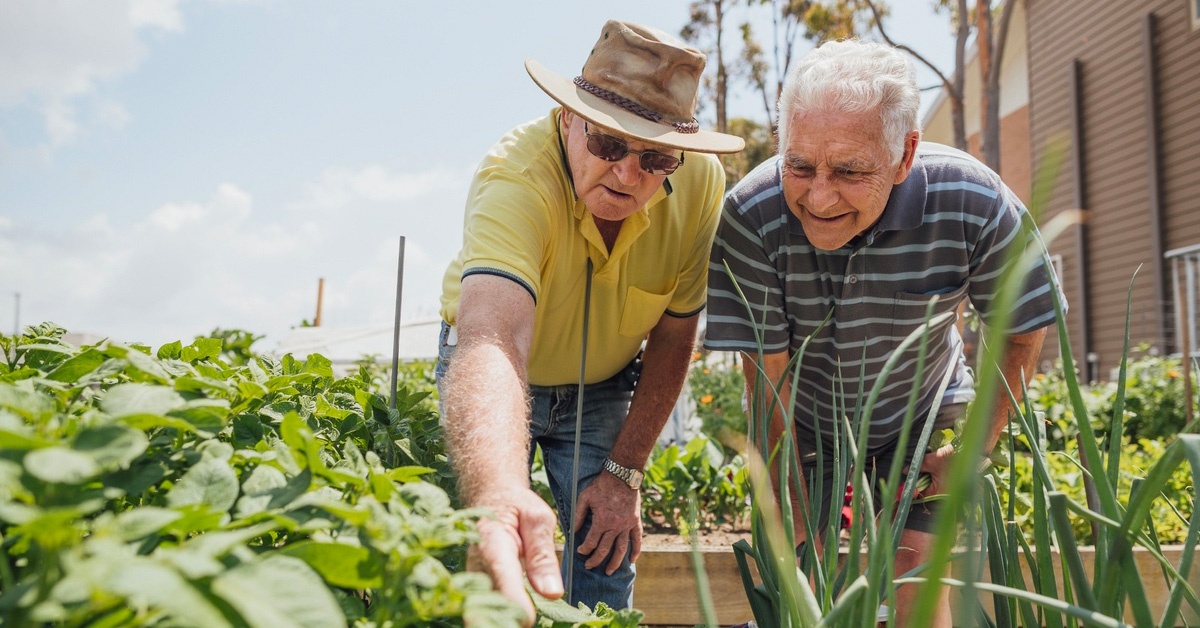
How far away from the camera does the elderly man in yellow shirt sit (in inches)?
64.2

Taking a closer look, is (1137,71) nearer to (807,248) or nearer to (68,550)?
(807,248)

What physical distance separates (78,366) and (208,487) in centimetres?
33

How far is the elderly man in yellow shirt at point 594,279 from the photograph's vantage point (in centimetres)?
163

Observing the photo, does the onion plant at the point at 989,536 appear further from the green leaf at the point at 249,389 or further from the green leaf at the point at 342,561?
the green leaf at the point at 249,389

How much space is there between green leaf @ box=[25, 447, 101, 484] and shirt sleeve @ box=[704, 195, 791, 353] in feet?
5.38

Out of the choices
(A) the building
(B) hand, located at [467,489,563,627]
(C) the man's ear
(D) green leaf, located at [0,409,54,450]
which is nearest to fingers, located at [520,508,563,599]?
(B) hand, located at [467,489,563,627]

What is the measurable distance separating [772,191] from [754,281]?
0.21m

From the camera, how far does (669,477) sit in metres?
4.20

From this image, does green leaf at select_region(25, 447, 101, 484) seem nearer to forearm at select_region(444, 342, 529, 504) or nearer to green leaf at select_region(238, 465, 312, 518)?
green leaf at select_region(238, 465, 312, 518)

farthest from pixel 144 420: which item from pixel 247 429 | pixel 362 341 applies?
pixel 362 341

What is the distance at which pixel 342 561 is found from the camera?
2.08 ft

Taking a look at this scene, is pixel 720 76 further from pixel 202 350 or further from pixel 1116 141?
pixel 202 350

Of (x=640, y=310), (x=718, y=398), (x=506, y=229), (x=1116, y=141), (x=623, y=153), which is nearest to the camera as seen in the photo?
(x=506, y=229)

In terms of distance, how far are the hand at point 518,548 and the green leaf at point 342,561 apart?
20cm
